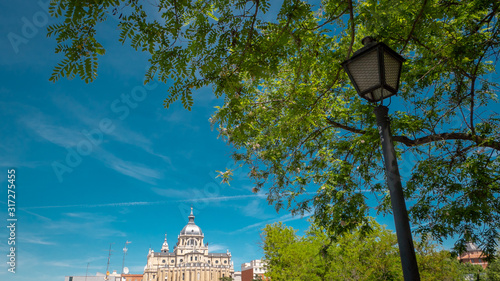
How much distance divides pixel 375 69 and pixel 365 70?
0.38 feet

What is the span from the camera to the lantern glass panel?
3412 mm

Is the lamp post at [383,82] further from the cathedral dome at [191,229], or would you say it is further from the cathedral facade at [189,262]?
the cathedral dome at [191,229]

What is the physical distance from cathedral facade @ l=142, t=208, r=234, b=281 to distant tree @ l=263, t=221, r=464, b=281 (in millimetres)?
115092

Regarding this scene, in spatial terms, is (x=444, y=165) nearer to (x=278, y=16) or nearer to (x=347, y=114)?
(x=347, y=114)

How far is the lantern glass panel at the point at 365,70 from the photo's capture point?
11.2 feet

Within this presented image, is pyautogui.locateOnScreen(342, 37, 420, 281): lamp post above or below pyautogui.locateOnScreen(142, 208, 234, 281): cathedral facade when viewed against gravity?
below

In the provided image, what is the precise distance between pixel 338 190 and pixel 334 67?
3340mm

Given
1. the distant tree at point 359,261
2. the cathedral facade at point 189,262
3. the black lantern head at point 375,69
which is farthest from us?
the cathedral facade at point 189,262

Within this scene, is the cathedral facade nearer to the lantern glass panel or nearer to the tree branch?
the tree branch

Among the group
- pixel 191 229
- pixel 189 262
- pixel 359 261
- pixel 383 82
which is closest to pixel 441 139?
pixel 383 82

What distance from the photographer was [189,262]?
131m

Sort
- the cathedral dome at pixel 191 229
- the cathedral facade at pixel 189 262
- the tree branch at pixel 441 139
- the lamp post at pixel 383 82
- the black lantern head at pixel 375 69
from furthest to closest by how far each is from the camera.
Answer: the cathedral dome at pixel 191 229, the cathedral facade at pixel 189 262, the tree branch at pixel 441 139, the black lantern head at pixel 375 69, the lamp post at pixel 383 82

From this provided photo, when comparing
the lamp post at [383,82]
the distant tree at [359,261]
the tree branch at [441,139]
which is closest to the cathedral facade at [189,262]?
the distant tree at [359,261]

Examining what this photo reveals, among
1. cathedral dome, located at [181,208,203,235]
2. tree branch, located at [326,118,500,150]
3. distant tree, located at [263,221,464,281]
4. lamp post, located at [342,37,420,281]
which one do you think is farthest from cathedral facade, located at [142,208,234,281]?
lamp post, located at [342,37,420,281]
